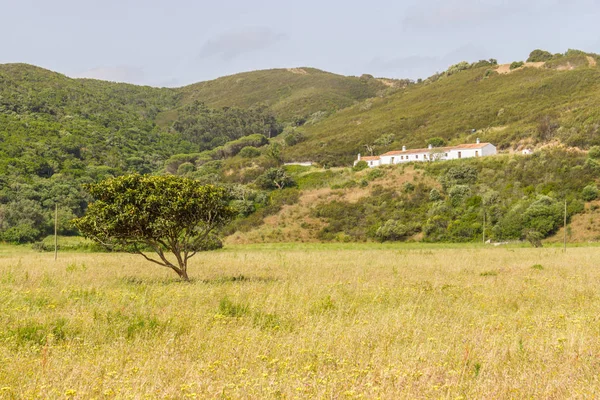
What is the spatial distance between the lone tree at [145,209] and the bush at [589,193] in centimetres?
4639

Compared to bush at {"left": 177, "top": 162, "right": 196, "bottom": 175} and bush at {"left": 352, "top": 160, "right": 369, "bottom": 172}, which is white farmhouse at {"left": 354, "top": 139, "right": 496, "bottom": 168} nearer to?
bush at {"left": 352, "top": 160, "right": 369, "bottom": 172}

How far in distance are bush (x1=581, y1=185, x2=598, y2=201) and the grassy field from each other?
41.9 meters

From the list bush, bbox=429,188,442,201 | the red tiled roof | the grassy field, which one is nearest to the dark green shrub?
bush, bbox=429,188,442,201

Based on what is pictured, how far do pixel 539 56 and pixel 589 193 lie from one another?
94704 millimetres

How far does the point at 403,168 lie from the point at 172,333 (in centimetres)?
6675

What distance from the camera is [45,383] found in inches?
218

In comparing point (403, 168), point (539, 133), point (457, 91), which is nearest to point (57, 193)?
point (403, 168)

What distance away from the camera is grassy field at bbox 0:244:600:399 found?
18.0 ft

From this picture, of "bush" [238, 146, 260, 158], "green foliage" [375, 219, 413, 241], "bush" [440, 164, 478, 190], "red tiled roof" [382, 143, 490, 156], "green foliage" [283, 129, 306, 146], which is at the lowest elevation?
"green foliage" [375, 219, 413, 241]

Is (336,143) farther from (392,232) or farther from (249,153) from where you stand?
(392,232)

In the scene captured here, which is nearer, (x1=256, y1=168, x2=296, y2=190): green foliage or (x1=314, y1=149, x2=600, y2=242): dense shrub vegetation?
(x1=314, y1=149, x2=600, y2=242): dense shrub vegetation

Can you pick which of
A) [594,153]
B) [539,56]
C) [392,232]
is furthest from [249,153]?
[539,56]

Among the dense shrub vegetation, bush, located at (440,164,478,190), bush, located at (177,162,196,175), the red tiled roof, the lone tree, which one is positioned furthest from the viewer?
bush, located at (177,162,196,175)

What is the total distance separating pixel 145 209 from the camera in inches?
583
